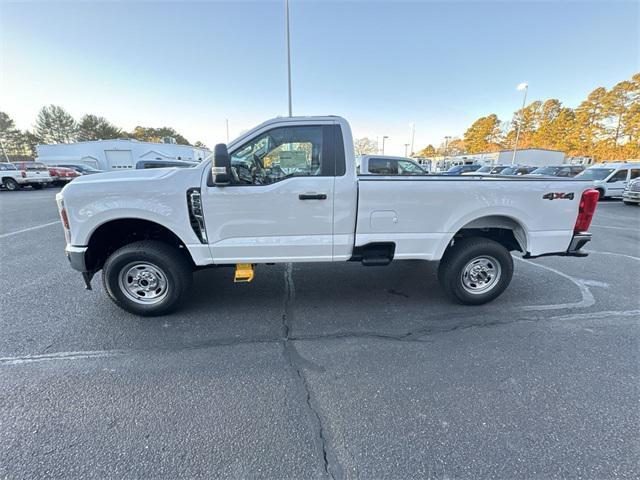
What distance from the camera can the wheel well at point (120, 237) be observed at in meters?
3.20

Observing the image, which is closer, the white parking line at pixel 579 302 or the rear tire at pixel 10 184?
the white parking line at pixel 579 302

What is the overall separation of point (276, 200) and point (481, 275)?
268 centimetres

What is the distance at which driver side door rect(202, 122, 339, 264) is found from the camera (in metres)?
3.01

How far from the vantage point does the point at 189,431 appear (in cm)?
192

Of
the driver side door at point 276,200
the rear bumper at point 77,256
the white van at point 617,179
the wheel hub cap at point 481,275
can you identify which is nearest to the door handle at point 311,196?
the driver side door at point 276,200

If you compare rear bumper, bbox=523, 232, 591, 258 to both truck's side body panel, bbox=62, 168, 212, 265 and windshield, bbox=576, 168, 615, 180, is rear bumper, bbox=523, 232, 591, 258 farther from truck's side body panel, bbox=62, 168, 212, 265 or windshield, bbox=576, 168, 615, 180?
windshield, bbox=576, 168, 615, 180

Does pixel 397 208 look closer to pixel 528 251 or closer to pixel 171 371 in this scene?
pixel 528 251

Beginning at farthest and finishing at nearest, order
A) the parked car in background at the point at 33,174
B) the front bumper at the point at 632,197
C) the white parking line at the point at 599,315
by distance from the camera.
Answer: the parked car in background at the point at 33,174, the front bumper at the point at 632,197, the white parking line at the point at 599,315

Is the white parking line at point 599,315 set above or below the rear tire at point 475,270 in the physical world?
below

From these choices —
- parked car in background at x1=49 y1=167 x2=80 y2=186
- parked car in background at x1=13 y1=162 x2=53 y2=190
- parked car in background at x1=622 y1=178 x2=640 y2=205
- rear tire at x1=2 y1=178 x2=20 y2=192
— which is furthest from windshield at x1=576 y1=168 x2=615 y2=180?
rear tire at x1=2 y1=178 x2=20 y2=192

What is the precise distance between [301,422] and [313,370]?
0.53 m

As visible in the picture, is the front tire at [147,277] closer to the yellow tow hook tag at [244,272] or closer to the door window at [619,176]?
the yellow tow hook tag at [244,272]

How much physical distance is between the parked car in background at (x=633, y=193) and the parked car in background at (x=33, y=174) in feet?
104

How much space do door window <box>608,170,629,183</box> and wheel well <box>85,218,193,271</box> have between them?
19.5 metres
